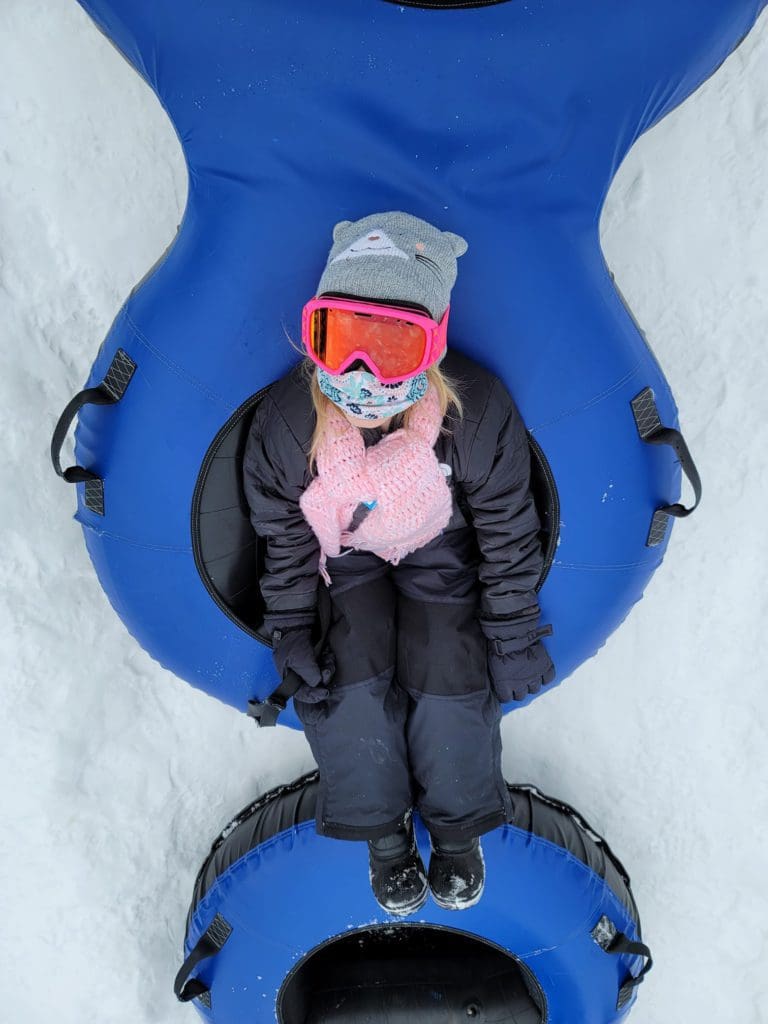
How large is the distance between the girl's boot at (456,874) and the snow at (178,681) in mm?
552

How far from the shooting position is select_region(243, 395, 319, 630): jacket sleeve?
3.65 feet

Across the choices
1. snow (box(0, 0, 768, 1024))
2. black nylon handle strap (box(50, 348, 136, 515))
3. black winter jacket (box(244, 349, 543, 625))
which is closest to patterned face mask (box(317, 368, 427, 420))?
black winter jacket (box(244, 349, 543, 625))

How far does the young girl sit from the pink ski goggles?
0.12 feet

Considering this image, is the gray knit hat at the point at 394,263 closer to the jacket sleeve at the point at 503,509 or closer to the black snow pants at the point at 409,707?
the jacket sleeve at the point at 503,509

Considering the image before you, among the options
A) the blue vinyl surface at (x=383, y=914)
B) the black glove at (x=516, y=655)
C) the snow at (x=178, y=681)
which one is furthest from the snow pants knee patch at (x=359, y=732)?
the snow at (x=178, y=681)

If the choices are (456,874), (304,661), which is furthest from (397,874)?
(304,661)

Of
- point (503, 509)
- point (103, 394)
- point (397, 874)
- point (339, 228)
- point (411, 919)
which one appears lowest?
point (411, 919)

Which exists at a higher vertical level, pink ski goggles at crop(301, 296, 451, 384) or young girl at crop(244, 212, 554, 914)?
pink ski goggles at crop(301, 296, 451, 384)

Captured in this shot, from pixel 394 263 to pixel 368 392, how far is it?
0.15 m

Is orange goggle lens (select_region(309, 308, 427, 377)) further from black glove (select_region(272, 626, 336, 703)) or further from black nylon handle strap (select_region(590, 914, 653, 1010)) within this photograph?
black nylon handle strap (select_region(590, 914, 653, 1010))

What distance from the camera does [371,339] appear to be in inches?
35.9

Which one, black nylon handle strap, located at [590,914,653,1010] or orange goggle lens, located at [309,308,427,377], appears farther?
black nylon handle strap, located at [590,914,653,1010]

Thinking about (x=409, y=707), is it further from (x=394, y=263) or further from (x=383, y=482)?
(x=394, y=263)

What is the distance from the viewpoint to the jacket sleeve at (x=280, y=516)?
111 cm
